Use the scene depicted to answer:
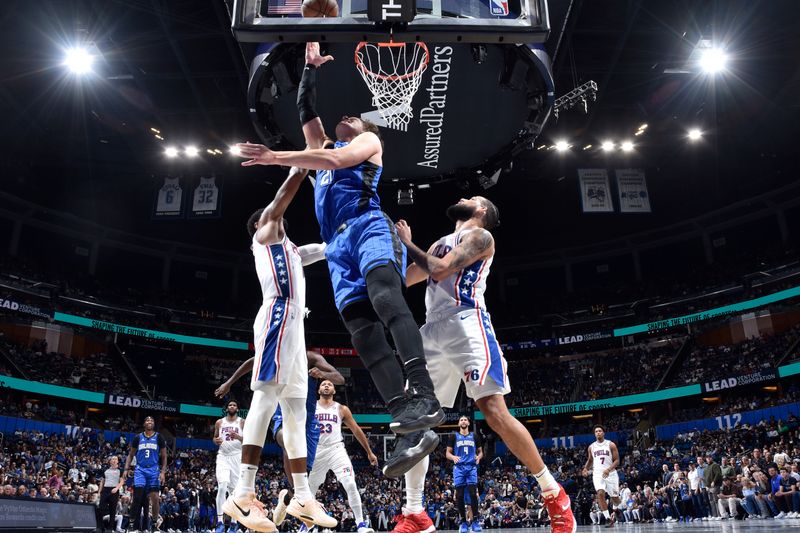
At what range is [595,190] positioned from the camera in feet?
79.6

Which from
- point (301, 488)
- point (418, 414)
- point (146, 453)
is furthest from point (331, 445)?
point (418, 414)

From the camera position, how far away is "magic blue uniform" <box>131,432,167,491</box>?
452 inches

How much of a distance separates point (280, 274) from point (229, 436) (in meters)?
6.87

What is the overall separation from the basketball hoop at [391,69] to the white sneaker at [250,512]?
8.29 m

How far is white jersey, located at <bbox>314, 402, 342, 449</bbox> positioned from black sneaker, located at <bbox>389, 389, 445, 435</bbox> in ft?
21.9

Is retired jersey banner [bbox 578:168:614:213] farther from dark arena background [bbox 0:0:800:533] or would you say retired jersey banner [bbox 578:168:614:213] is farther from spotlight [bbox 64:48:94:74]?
spotlight [bbox 64:48:94:74]

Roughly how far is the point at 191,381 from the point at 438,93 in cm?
2603

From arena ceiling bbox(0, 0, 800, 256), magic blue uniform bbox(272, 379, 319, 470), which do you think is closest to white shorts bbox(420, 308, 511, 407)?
magic blue uniform bbox(272, 379, 319, 470)

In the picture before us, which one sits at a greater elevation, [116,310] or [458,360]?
[116,310]

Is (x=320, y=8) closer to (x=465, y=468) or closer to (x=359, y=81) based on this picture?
(x=359, y=81)

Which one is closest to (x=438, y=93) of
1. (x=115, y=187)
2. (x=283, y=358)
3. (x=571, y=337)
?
(x=283, y=358)

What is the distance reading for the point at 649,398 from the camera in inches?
1196

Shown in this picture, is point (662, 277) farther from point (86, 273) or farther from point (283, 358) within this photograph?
point (283, 358)

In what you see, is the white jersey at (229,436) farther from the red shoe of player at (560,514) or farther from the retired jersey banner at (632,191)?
the retired jersey banner at (632,191)
